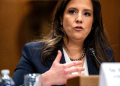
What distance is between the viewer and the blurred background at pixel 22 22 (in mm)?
2617

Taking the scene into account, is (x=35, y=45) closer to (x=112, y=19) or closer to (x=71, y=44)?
(x=71, y=44)

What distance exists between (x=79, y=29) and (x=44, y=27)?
118cm

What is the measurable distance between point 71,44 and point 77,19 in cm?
24

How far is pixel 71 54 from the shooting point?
1751 mm

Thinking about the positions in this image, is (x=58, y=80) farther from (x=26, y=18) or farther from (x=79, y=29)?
(x=26, y=18)

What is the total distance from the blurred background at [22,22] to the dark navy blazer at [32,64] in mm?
931

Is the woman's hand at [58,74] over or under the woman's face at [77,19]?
under

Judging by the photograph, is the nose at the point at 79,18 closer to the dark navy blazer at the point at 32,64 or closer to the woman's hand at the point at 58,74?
the dark navy blazer at the point at 32,64

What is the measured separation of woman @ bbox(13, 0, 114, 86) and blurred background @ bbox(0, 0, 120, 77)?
87cm

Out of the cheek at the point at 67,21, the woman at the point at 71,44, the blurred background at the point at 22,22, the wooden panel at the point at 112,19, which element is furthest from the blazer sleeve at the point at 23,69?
the wooden panel at the point at 112,19

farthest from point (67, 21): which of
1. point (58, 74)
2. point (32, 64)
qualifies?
point (58, 74)

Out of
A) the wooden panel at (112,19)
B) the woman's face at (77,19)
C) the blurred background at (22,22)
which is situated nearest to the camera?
the woman's face at (77,19)

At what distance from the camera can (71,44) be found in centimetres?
176

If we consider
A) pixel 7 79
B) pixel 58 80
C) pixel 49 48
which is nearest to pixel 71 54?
pixel 49 48
